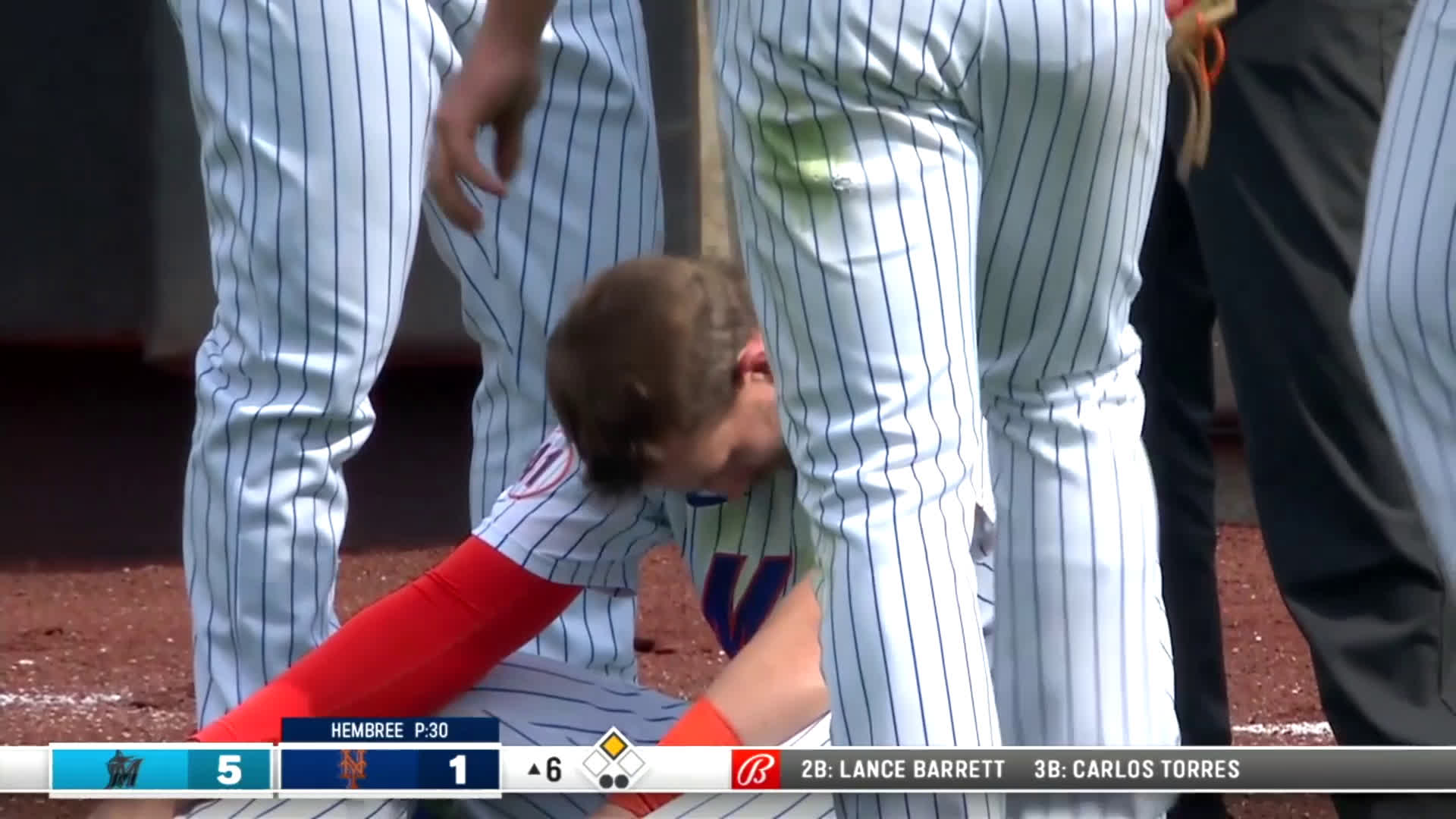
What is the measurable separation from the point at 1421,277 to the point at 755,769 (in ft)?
1.86

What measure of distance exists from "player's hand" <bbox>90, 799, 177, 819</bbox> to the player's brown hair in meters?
0.40

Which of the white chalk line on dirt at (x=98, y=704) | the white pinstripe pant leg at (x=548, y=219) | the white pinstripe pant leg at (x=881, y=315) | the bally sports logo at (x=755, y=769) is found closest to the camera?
the white pinstripe pant leg at (x=881, y=315)

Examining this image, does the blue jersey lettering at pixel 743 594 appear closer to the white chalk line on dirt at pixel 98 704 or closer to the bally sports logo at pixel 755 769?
the bally sports logo at pixel 755 769

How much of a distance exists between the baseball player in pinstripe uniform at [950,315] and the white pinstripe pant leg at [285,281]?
1.81 ft

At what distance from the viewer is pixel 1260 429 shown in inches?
81.4

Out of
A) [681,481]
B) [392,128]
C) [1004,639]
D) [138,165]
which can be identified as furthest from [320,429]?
[138,165]

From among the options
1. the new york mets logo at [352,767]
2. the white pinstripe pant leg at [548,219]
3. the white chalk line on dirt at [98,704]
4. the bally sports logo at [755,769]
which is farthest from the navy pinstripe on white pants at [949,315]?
the white chalk line on dirt at [98,704]

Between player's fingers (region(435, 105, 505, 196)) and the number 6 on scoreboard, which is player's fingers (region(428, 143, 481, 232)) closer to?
player's fingers (region(435, 105, 505, 196))

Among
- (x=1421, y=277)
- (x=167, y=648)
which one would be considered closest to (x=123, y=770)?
(x=1421, y=277)

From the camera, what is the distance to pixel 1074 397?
145 centimetres

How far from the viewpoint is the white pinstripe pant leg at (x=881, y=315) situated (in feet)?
4.41

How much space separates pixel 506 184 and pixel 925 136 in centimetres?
61

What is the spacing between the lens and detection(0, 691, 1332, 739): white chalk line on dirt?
8.59 feet

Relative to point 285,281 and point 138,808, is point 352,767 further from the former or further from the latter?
point 285,281
